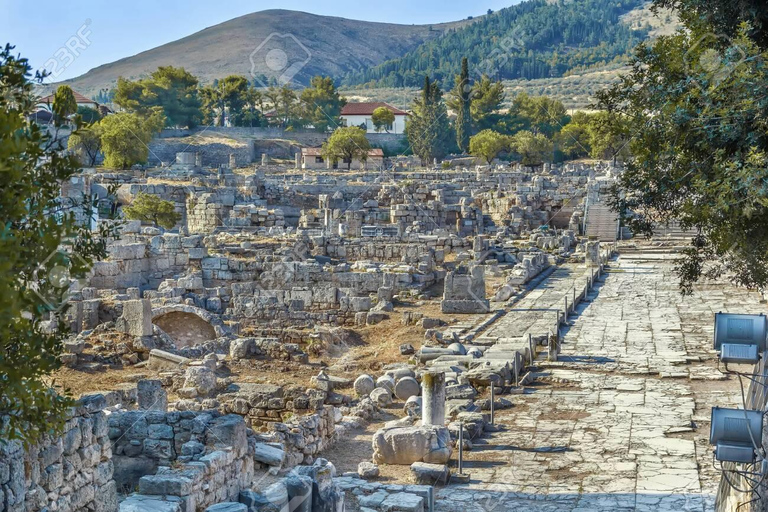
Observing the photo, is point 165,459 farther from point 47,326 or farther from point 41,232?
point 47,326

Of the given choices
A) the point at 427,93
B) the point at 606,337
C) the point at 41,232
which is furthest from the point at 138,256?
the point at 427,93

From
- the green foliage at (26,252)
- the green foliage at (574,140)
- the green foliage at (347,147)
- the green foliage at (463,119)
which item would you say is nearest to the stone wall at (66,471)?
the green foliage at (26,252)

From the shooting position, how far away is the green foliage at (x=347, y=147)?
66.9m

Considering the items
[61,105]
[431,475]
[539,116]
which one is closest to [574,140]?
[539,116]

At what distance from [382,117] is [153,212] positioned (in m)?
59.1

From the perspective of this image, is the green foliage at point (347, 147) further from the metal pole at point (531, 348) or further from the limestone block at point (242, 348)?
the metal pole at point (531, 348)

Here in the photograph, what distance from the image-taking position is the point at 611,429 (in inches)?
484

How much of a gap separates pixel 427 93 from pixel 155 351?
59.4 meters

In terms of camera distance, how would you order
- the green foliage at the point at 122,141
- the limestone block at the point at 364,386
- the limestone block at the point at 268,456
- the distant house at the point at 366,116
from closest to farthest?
the limestone block at the point at 268,456 < the limestone block at the point at 364,386 < the green foliage at the point at 122,141 < the distant house at the point at 366,116

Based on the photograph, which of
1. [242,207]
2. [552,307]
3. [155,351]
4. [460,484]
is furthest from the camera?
[242,207]

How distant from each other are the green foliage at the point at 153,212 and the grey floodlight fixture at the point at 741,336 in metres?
31.8

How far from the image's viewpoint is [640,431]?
12.2 meters

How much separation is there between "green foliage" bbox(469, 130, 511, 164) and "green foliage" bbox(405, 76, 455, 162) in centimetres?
326

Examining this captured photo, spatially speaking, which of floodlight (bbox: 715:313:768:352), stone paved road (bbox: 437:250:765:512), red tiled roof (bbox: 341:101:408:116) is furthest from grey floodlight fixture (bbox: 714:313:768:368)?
red tiled roof (bbox: 341:101:408:116)
